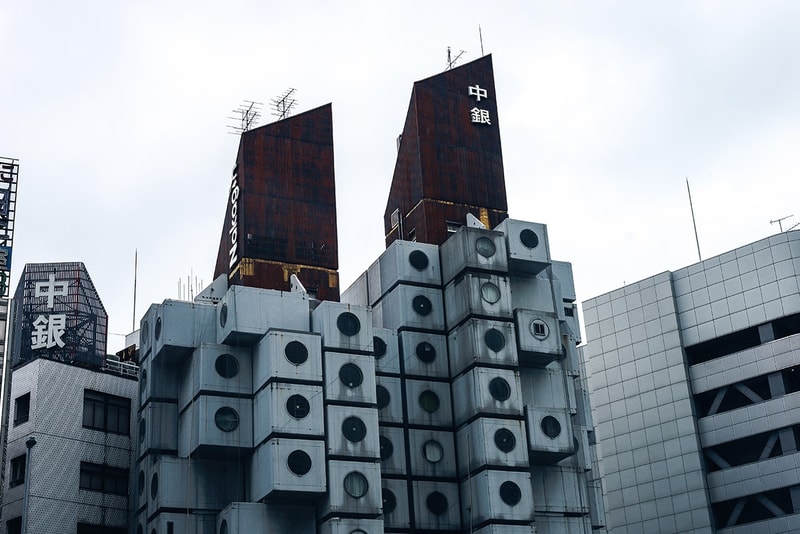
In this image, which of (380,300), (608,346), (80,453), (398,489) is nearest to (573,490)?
(398,489)

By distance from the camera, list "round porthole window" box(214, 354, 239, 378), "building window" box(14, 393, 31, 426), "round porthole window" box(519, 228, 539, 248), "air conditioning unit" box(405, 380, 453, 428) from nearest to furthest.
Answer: "round porthole window" box(214, 354, 239, 378) → "building window" box(14, 393, 31, 426) → "air conditioning unit" box(405, 380, 453, 428) → "round porthole window" box(519, 228, 539, 248)

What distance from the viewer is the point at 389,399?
83875 mm

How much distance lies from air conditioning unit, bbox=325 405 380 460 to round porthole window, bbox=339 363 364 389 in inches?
62.7

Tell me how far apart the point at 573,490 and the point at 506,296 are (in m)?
13.9

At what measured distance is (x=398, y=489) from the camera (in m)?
81.4

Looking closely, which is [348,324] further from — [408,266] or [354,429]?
[408,266]

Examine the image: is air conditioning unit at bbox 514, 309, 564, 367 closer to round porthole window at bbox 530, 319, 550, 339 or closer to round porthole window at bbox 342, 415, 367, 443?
round porthole window at bbox 530, 319, 550, 339

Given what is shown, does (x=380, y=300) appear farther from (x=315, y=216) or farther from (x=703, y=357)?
(x=703, y=357)

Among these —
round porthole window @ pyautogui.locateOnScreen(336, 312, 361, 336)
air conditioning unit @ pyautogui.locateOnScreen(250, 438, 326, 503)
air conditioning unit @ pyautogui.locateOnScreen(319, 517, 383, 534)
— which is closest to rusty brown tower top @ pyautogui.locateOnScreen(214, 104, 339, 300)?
round porthole window @ pyautogui.locateOnScreen(336, 312, 361, 336)

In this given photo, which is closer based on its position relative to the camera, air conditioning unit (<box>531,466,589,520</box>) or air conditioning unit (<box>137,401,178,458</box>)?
air conditioning unit (<box>137,401,178,458</box>)

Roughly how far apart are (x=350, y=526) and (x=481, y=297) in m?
18.9

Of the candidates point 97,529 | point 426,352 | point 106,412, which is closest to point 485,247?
point 426,352

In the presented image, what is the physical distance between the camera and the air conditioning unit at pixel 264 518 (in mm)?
73812

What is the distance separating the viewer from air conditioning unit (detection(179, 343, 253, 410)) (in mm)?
77875
